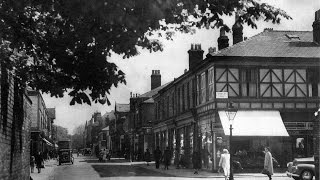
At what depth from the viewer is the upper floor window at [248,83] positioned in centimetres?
3042

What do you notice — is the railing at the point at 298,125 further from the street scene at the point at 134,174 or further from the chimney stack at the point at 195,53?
the chimney stack at the point at 195,53

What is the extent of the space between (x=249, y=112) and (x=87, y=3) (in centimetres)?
2539

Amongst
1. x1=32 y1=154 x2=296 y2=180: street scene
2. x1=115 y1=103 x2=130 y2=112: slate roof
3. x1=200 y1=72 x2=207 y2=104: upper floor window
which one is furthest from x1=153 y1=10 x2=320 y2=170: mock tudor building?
x1=115 y1=103 x2=130 y2=112: slate roof

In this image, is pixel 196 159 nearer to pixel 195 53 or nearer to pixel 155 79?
pixel 195 53

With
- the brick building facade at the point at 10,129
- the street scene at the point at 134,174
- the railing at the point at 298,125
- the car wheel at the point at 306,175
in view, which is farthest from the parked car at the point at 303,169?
the brick building facade at the point at 10,129

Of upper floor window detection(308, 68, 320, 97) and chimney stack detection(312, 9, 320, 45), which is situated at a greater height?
chimney stack detection(312, 9, 320, 45)

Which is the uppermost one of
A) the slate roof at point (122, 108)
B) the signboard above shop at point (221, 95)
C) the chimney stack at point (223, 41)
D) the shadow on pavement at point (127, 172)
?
the chimney stack at point (223, 41)

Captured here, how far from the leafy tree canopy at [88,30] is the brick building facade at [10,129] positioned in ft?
1.39

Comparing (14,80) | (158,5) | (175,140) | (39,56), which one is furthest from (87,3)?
(175,140)

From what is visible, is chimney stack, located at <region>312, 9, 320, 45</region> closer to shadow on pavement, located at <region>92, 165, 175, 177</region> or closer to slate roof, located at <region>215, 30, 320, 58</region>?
slate roof, located at <region>215, 30, 320, 58</region>

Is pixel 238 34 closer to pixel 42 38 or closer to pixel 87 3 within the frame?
pixel 42 38

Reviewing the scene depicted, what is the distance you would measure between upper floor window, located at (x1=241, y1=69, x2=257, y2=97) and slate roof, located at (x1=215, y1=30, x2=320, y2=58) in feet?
3.69

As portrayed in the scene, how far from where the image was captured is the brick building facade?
9.63m

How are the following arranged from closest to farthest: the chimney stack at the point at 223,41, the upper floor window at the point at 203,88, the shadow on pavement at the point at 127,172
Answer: the shadow on pavement at the point at 127,172 → the upper floor window at the point at 203,88 → the chimney stack at the point at 223,41
